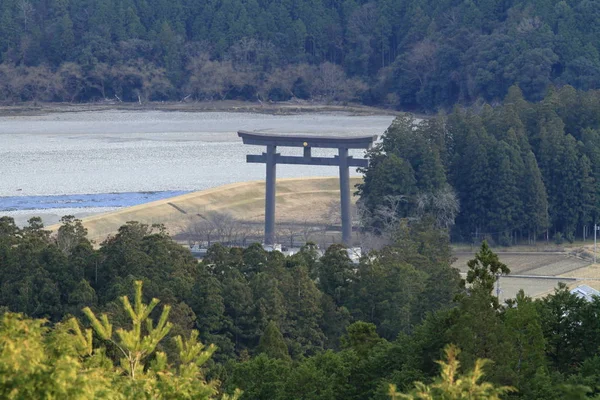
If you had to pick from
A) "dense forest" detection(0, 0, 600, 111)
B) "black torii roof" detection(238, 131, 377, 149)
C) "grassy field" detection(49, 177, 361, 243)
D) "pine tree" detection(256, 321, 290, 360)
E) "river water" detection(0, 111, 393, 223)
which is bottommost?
"pine tree" detection(256, 321, 290, 360)

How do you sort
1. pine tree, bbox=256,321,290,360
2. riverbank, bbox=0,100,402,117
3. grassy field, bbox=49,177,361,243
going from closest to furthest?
pine tree, bbox=256,321,290,360 → grassy field, bbox=49,177,361,243 → riverbank, bbox=0,100,402,117

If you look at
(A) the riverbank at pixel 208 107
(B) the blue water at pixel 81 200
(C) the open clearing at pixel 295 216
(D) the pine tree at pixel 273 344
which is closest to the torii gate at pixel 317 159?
(C) the open clearing at pixel 295 216

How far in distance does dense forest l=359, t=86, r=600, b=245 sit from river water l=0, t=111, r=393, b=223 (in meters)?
1.96

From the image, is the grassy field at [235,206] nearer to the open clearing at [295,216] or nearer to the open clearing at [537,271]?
the open clearing at [295,216]

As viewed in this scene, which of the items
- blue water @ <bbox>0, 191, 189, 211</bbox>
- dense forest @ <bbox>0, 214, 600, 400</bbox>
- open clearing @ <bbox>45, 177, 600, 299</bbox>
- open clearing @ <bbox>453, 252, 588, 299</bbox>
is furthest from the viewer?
blue water @ <bbox>0, 191, 189, 211</bbox>

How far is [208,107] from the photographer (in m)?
84.9

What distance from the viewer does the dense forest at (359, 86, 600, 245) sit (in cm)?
4241

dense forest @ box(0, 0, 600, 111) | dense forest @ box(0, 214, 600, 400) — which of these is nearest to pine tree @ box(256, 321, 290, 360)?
dense forest @ box(0, 214, 600, 400)

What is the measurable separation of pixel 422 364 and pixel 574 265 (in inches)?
780

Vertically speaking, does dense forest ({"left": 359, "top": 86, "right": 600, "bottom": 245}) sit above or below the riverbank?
below

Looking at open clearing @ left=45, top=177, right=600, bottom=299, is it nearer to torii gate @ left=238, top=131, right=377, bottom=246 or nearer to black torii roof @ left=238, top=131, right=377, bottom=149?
torii gate @ left=238, top=131, right=377, bottom=246

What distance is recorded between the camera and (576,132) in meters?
47.4

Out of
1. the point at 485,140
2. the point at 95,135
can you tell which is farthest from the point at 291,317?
the point at 95,135

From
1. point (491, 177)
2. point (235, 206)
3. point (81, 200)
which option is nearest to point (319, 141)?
point (491, 177)
